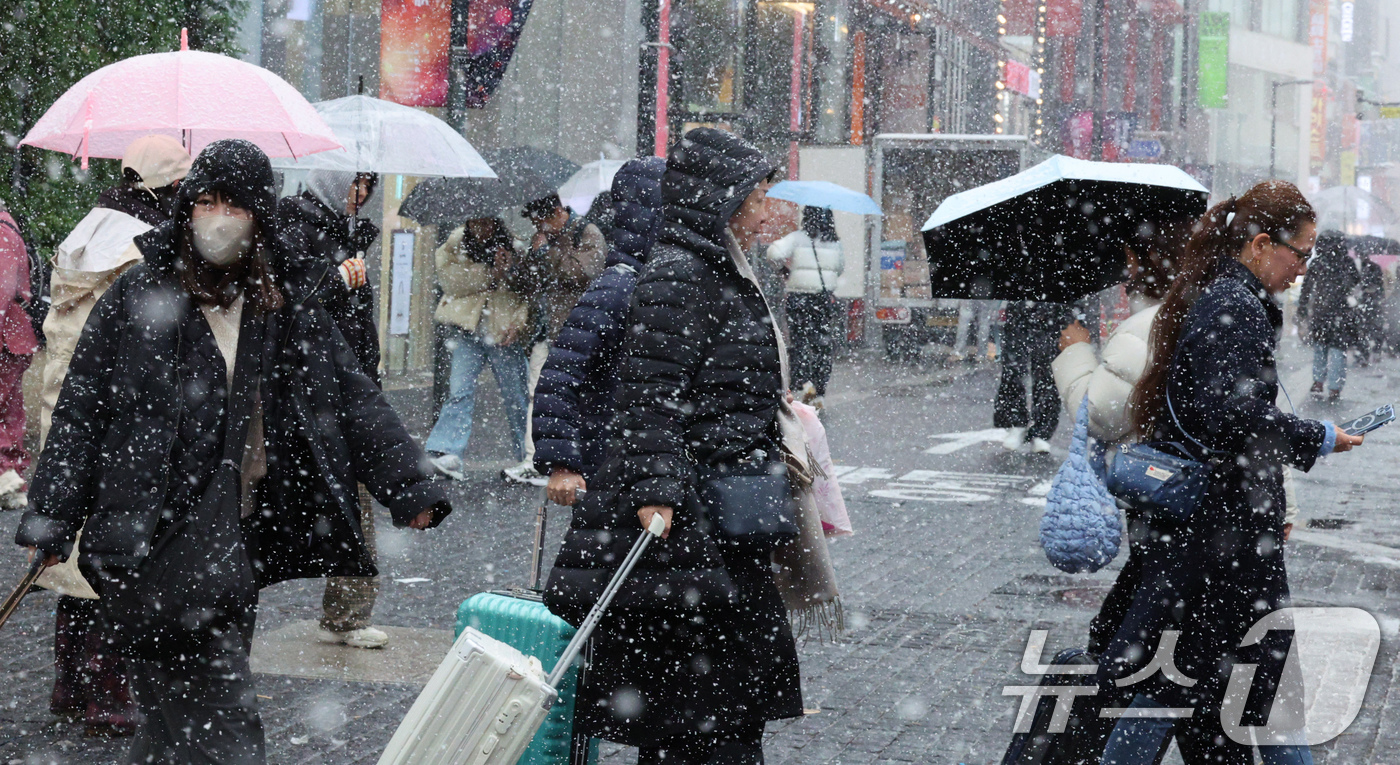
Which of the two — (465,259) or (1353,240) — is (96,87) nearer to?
(465,259)

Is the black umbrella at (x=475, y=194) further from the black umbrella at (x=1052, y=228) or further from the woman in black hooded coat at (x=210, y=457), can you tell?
the woman in black hooded coat at (x=210, y=457)

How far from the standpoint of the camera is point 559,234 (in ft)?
32.3

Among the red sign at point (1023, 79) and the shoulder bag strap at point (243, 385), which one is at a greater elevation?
the red sign at point (1023, 79)

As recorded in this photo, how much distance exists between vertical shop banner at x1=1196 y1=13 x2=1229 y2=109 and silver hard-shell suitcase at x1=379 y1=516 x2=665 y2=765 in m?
→ 65.1

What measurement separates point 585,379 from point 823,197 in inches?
486

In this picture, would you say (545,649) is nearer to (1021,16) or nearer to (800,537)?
(800,537)

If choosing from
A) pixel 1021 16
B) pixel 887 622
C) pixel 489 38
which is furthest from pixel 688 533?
pixel 1021 16

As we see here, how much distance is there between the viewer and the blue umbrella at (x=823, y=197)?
16.2 m

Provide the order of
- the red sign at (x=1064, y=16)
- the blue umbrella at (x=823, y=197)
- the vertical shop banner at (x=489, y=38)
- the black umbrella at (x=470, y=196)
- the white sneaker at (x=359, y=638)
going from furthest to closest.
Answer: the red sign at (x=1064, y=16) → the blue umbrella at (x=823, y=197) → the vertical shop banner at (x=489, y=38) → the black umbrella at (x=470, y=196) → the white sneaker at (x=359, y=638)

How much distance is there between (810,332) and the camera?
15680 millimetres

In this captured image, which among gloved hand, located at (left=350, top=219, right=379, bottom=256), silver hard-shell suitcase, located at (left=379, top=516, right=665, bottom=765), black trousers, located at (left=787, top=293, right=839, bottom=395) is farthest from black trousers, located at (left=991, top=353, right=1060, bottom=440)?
silver hard-shell suitcase, located at (left=379, top=516, right=665, bottom=765)

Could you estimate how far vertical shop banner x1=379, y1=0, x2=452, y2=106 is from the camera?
661 inches

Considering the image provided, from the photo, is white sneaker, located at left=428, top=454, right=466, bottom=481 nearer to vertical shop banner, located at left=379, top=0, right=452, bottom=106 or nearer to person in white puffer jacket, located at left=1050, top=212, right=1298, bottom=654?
person in white puffer jacket, located at left=1050, top=212, right=1298, bottom=654

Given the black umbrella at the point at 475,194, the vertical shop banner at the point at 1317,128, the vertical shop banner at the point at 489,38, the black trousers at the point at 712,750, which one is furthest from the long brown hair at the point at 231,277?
the vertical shop banner at the point at 1317,128
